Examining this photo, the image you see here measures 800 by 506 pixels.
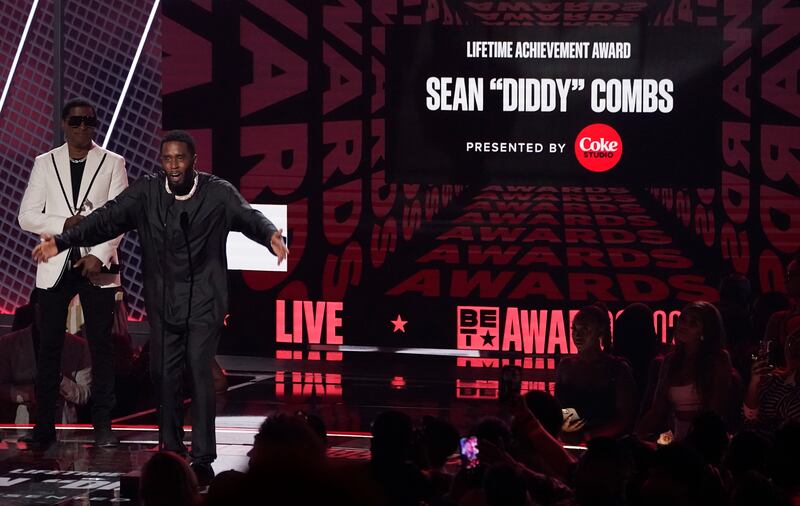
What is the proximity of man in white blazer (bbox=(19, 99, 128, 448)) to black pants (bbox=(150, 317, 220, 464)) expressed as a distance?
62 centimetres

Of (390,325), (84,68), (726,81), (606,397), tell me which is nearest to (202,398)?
(606,397)

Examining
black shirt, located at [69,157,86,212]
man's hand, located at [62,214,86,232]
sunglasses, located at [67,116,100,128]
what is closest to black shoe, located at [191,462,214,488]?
man's hand, located at [62,214,86,232]

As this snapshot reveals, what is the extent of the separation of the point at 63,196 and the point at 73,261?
0.92 feet

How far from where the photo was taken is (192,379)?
15.4 ft

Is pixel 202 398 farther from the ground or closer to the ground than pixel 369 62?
closer to the ground

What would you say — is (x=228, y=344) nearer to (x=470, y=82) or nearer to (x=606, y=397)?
(x=470, y=82)

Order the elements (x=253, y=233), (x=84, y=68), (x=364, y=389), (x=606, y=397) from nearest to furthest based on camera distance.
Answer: (x=253, y=233) → (x=606, y=397) → (x=364, y=389) → (x=84, y=68)

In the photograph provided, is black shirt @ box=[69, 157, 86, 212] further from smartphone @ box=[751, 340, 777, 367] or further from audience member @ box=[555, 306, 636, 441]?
smartphone @ box=[751, 340, 777, 367]

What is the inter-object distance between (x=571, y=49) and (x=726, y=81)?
3.56 ft

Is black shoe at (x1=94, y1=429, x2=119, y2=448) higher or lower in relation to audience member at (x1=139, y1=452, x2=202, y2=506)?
lower

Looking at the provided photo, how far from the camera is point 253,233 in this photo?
4605 millimetres

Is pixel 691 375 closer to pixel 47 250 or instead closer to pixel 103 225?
pixel 103 225

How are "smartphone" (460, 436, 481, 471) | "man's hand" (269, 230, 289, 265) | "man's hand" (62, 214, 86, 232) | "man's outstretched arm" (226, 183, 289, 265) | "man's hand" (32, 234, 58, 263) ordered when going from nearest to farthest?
1. "smartphone" (460, 436, 481, 471)
2. "man's hand" (269, 230, 289, 265)
3. "man's outstretched arm" (226, 183, 289, 265)
4. "man's hand" (32, 234, 58, 263)
5. "man's hand" (62, 214, 86, 232)

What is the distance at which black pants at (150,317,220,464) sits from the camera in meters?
4.63
